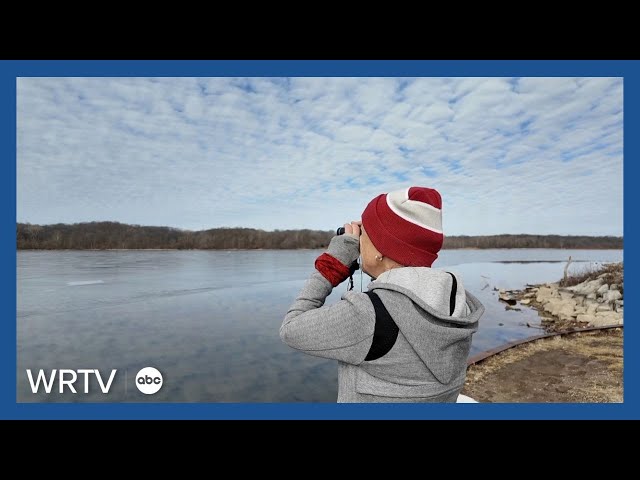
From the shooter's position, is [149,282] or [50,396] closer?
[50,396]

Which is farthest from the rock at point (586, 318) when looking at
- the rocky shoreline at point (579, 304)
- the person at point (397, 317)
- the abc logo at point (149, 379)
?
the person at point (397, 317)

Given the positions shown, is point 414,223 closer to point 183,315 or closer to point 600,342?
point 183,315

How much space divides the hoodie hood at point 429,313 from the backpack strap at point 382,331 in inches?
0.6

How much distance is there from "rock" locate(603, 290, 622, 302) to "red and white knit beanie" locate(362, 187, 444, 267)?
1301 centimetres

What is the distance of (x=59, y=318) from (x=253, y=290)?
14.8 ft

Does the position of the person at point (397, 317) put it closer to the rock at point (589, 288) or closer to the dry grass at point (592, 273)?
the rock at point (589, 288)

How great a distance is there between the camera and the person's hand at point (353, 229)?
134 cm

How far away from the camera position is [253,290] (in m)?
10.0

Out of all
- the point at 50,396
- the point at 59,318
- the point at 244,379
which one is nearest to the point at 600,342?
the point at 244,379

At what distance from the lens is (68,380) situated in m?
2.74

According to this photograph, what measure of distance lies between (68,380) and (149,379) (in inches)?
22.3

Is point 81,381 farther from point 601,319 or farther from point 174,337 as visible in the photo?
point 601,319

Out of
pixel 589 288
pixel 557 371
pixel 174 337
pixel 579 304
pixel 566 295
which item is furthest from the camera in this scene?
pixel 566 295

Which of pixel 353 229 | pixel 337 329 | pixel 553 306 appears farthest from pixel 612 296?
pixel 337 329
